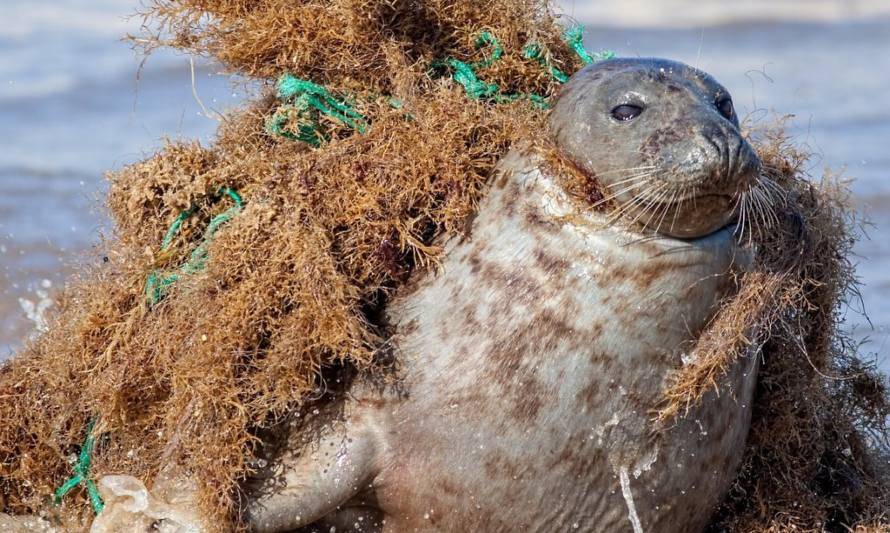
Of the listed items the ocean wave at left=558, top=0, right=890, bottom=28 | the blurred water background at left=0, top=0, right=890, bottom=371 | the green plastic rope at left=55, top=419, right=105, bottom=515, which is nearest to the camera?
the green plastic rope at left=55, top=419, right=105, bottom=515

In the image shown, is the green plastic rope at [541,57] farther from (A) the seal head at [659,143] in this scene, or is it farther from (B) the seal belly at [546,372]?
(B) the seal belly at [546,372]

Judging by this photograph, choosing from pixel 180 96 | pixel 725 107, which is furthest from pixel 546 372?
pixel 180 96


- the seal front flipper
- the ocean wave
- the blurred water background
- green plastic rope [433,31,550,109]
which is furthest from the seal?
the ocean wave

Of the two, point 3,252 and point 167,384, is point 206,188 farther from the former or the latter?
point 3,252

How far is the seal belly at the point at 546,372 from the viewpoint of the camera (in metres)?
3.55

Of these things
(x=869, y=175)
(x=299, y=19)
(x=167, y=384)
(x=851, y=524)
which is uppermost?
(x=299, y=19)

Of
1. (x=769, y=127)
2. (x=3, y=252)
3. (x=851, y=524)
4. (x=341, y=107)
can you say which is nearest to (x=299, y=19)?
(x=341, y=107)

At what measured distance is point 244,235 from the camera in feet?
12.1

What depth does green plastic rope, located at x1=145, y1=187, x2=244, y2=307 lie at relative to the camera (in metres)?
3.79

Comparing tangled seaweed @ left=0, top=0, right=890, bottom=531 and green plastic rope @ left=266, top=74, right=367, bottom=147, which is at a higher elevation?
green plastic rope @ left=266, top=74, right=367, bottom=147

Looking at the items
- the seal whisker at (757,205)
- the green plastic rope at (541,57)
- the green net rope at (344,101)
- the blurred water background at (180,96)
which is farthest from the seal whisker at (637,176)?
the blurred water background at (180,96)

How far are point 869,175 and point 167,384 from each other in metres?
6.16

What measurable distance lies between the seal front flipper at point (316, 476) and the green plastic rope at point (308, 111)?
0.82m

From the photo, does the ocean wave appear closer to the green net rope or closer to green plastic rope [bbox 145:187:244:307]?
the green net rope
